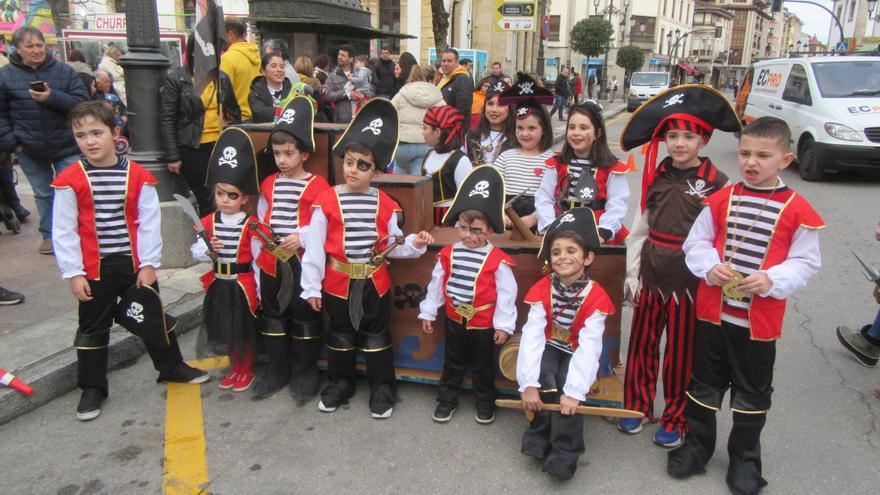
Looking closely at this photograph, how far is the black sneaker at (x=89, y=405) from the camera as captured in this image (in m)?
3.43

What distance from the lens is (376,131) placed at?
339cm

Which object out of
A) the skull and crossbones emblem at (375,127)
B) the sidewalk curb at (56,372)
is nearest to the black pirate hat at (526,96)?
the skull and crossbones emblem at (375,127)

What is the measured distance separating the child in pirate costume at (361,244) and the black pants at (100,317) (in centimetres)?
105

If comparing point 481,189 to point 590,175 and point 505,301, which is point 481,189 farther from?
point 590,175

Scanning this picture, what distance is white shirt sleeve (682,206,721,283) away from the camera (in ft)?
8.79

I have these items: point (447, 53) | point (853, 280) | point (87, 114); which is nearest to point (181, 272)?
point (87, 114)

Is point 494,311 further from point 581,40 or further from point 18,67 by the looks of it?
point 581,40

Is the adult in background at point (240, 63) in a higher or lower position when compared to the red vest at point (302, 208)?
higher

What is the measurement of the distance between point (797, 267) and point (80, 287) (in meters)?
3.51

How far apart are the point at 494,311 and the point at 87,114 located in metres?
2.39

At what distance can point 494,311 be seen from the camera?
10.8ft

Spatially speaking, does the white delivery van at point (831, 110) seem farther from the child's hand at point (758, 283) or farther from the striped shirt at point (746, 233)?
the child's hand at point (758, 283)

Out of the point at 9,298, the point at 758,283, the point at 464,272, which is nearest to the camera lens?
the point at 758,283

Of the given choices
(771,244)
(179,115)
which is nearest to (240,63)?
(179,115)
